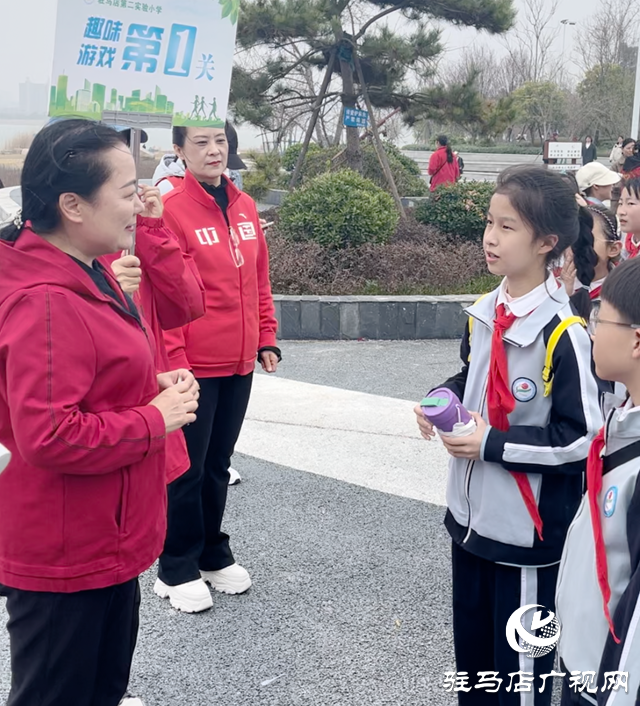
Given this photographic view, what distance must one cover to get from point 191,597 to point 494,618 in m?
1.41

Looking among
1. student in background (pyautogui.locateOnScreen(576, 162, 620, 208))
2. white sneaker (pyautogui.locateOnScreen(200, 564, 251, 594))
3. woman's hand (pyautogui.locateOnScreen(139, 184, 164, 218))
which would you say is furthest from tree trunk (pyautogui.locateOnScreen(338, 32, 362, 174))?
woman's hand (pyautogui.locateOnScreen(139, 184, 164, 218))

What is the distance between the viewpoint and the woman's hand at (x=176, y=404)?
2047 mm

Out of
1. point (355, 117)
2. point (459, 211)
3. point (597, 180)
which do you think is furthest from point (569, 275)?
point (355, 117)

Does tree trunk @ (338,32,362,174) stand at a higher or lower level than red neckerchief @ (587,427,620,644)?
higher

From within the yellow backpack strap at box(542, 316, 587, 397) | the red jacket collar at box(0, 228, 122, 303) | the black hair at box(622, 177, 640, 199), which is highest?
the black hair at box(622, 177, 640, 199)

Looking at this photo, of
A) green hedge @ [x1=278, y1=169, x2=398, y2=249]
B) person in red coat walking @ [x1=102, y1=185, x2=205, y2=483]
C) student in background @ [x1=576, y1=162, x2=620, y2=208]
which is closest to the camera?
person in red coat walking @ [x1=102, y1=185, x2=205, y2=483]

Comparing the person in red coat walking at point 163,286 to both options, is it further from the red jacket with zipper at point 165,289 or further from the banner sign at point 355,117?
the banner sign at point 355,117

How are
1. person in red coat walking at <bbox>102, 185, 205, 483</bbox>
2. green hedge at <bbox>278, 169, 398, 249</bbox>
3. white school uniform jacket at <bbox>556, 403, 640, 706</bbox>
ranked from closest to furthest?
white school uniform jacket at <bbox>556, 403, 640, 706</bbox> < person in red coat walking at <bbox>102, 185, 205, 483</bbox> < green hedge at <bbox>278, 169, 398, 249</bbox>

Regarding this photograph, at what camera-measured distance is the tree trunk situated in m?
11.9

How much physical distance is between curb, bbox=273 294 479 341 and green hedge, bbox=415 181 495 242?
246 cm

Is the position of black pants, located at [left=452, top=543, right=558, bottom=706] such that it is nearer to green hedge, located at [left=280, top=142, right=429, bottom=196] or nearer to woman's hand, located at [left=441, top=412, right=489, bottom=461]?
woman's hand, located at [left=441, top=412, right=489, bottom=461]

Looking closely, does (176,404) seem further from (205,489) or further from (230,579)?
(230,579)

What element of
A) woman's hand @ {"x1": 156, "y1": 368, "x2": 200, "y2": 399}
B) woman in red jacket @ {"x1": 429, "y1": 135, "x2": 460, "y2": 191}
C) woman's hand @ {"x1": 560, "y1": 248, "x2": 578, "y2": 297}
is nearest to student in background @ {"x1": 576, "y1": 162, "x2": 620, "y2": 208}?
woman's hand @ {"x1": 560, "y1": 248, "x2": 578, "y2": 297}

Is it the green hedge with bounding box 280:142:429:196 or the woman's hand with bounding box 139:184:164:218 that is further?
the green hedge with bounding box 280:142:429:196
